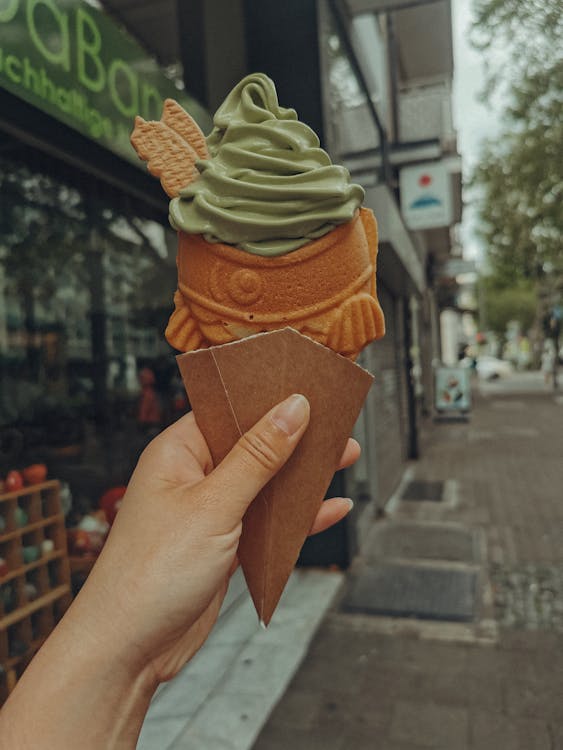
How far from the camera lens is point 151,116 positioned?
386 cm

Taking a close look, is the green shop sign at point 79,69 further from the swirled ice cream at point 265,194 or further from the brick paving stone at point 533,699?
the brick paving stone at point 533,699

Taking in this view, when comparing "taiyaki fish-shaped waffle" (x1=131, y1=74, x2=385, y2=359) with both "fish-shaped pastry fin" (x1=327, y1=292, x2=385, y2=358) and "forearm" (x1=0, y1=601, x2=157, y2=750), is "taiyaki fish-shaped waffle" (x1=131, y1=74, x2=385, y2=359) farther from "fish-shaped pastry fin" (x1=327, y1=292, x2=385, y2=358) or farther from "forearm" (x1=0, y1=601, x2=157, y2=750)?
"forearm" (x1=0, y1=601, x2=157, y2=750)

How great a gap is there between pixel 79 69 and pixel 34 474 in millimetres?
2293

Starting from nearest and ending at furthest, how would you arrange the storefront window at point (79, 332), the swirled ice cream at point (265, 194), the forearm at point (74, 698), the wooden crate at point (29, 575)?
the forearm at point (74, 698)
the swirled ice cream at point (265, 194)
the wooden crate at point (29, 575)
the storefront window at point (79, 332)

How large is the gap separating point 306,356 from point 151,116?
2.83 meters

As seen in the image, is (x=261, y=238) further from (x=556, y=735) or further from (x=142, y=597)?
(x=556, y=735)

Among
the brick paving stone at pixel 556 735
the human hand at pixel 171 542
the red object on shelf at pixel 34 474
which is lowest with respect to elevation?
the brick paving stone at pixel 556 735

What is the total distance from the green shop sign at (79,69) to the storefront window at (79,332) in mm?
598

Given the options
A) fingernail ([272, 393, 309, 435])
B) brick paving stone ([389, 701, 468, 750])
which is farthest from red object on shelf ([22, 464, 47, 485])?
brick paving stone ([389, 701, 468, 750])

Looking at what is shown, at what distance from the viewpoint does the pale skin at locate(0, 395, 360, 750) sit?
1.35 m

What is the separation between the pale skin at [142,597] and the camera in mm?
1354

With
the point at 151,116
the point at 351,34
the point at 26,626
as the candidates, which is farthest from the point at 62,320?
the point at 351,34

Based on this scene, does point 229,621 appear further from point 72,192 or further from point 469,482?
point 469,482

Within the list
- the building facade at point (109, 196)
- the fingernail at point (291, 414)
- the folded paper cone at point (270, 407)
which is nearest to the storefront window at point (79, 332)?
the building facade at point (109, 196)
